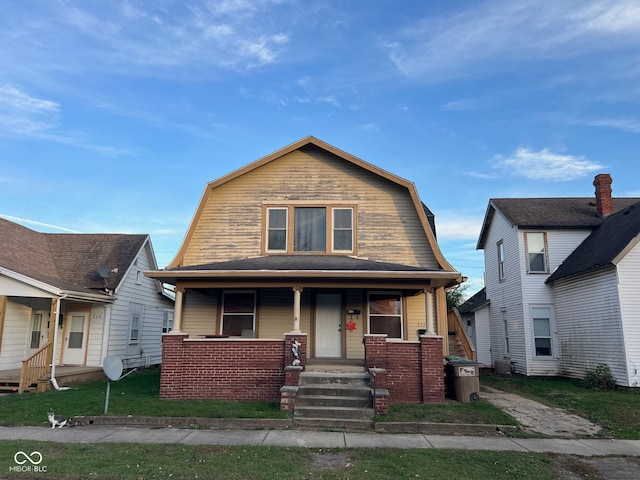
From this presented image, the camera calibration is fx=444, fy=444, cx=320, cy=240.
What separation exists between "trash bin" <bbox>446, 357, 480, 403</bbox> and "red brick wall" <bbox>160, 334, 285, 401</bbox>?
4.04 m

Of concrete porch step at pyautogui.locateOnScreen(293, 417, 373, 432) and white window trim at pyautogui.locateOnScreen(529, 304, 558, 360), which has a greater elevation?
white window trim at pyautogui.locateOnScreen(529, 304, 558, 360)

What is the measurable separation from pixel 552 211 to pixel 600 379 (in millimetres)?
7188

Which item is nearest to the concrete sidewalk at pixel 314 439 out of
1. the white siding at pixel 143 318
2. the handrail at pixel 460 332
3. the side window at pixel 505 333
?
the handrail at pixel 460 332

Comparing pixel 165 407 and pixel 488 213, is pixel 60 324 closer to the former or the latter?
pixel 165 407

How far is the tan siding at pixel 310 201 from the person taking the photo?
41.2 ft

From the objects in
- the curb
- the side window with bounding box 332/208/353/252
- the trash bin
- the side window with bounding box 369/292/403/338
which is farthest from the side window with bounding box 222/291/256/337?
the trash bin

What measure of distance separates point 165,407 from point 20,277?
7.08 m

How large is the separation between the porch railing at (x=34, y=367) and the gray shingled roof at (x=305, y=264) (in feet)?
15.5

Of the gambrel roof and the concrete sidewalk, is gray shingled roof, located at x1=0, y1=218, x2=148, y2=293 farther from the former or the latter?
the concrete sidewalk

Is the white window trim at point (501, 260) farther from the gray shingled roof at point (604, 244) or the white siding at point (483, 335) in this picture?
the gray shingled roof at point (604, 244)

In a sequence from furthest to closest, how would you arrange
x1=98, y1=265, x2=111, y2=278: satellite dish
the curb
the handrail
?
x1=98, y1=265, x2=111, y2=278: satellite dish
the handrail
the curb

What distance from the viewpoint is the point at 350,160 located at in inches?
512

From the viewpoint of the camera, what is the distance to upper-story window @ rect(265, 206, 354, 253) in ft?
41.9

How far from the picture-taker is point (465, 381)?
10250 millimetres
